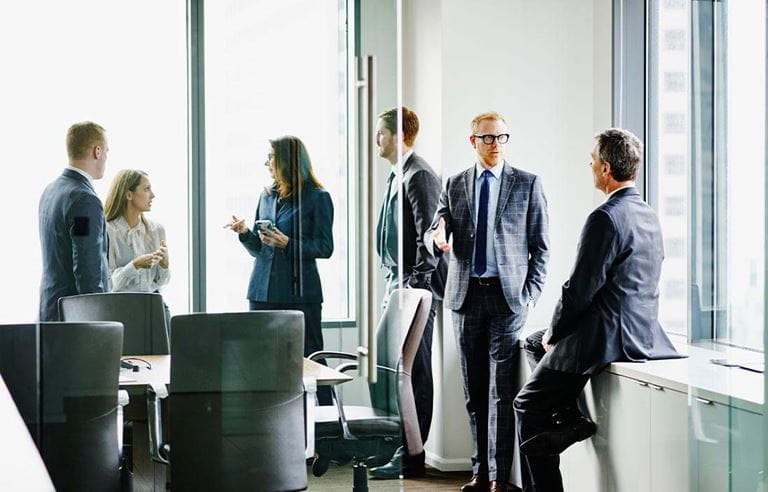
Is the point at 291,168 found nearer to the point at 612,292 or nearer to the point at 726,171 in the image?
the point at 726,171

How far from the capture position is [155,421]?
9.00 feet

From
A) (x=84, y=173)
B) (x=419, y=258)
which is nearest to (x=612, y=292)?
(x=419, y=258)

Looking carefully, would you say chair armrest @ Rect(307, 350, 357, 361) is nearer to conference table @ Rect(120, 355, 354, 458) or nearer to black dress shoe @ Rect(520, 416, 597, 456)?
conference table @ Rect(120, 355, 354, 458)

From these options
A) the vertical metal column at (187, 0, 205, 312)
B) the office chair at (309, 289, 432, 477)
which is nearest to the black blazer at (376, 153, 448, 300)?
the office chair at (309, 289, 432, 477)

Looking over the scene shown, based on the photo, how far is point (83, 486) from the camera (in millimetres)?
2643

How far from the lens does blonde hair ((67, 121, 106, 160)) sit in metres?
2.69

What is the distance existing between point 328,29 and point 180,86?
0.50 meters

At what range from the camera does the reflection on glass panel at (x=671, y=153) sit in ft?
15.2

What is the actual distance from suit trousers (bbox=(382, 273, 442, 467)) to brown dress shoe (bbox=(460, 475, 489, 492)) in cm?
30

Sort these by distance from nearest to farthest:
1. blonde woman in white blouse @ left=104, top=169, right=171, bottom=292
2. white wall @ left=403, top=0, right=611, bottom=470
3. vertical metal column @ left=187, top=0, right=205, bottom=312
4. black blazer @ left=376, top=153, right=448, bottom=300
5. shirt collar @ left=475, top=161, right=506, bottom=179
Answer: blonde woman in white blouse @ left=104, top=169, right=171, bottom=292, vertical metal column @ left=187, top=0, right=205, bottom=312, shirt collar @ left=475, top=161, right=506, bottom=179, black blazer @ left=376, top=153, right=448, bottom=300, white wall @ left=403, top=0, right=611, bottom=470

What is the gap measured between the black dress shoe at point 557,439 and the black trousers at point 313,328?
44.1 inches

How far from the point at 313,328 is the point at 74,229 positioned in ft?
2.44

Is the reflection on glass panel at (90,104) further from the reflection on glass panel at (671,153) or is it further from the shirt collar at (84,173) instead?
the reflection on glass panel at (671,153)

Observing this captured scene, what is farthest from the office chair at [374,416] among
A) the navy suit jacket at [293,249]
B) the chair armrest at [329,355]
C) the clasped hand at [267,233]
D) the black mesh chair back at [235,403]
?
the clasped hand at [267,233]
